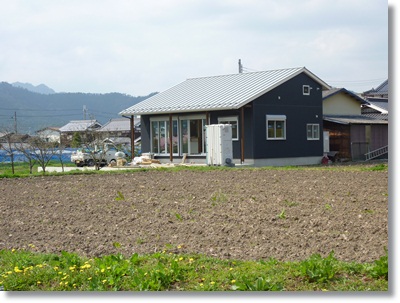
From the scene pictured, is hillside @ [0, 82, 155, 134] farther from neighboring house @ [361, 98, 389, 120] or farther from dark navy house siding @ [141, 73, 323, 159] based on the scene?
dark navy house siding @ [141, 73, 323, 159]

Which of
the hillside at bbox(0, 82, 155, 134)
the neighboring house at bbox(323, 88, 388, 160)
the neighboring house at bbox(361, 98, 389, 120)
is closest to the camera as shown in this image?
the neighboring house at bbox(323, 88, 388, 160)

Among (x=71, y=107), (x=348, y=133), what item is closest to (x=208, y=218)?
(x=348, y=133)

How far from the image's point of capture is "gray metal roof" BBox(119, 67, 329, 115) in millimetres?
18422

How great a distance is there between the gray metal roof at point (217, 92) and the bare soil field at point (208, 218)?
799cm

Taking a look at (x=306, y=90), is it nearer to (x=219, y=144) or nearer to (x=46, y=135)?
(x=219, y=144)

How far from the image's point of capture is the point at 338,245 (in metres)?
4.92

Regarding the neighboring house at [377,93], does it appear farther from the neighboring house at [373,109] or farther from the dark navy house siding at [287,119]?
the dark navy house siding at [287,119]

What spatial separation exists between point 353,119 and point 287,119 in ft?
15.4

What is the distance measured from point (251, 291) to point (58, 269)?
1.58 metres

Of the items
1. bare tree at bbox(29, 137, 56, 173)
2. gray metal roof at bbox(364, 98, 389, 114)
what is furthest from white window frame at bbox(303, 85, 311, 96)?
bare tree at bbox(29, 137, 56, 173)

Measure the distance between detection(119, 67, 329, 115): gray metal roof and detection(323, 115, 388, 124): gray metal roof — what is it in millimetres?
1497

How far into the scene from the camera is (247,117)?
18531mm

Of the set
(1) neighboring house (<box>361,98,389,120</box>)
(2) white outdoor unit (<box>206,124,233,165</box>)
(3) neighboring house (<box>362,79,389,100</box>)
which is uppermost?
(3) neighboring house (<box>362,79,389,100</box>)

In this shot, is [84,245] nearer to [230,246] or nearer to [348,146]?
[230,246]
